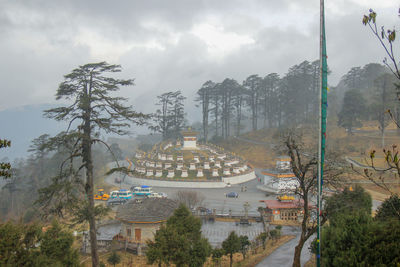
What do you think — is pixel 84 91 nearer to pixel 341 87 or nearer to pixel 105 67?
pixel 105 67

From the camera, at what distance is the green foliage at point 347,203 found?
39.3 ft

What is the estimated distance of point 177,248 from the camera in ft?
39.5

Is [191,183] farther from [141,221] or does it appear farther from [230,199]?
[141,221]

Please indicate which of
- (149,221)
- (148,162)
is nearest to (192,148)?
(148,162)

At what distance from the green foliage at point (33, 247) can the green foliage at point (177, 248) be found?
2.98 meters

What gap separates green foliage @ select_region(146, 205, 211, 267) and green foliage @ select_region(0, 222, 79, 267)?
117 inches

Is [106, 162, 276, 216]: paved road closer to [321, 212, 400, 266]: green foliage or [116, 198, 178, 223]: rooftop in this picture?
[116, 198, 178, 223]: rooftop

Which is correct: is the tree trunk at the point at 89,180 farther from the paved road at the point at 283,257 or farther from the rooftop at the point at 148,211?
the paved road at the point at 283,257

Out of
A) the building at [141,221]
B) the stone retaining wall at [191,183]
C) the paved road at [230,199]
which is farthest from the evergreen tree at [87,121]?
the stone retaining wall at [191,183]

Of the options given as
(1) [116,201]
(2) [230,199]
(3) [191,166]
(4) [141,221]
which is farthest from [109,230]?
(3) [191,166]

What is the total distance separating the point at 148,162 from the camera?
46.2 meters

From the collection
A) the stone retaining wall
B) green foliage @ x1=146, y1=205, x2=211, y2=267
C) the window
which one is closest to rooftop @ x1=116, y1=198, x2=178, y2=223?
the window

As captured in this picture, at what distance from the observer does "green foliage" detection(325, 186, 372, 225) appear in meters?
12.0

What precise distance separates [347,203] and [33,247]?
12421 mm
